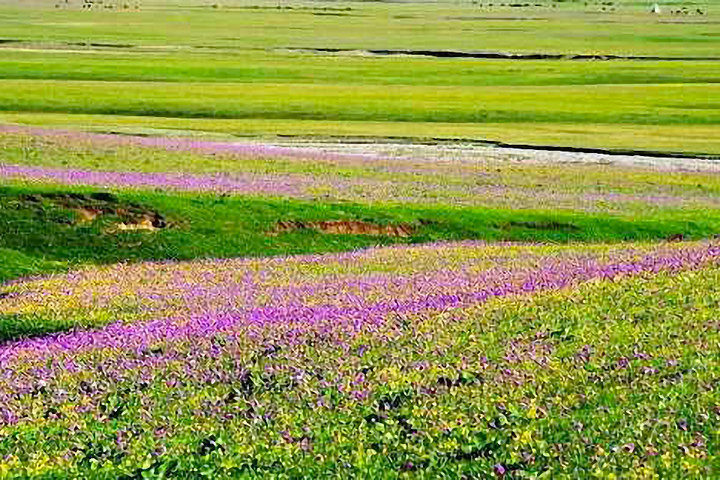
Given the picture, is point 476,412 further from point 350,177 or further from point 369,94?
point 369,94

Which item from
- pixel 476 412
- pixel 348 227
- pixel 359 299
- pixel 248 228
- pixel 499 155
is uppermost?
pixel 476 412

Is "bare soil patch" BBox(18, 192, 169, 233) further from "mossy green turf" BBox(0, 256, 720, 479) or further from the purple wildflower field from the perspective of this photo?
"mossy green turf" BBox(0, 256, 720, 479)

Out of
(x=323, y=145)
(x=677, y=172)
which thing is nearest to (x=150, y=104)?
(x=323, y=145)

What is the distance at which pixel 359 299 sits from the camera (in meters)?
17.8

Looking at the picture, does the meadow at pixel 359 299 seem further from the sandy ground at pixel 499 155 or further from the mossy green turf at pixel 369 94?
the mossy green turf at pixel 369 94

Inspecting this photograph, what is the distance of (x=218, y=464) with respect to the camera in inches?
393

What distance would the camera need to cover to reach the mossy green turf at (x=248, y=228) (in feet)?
106

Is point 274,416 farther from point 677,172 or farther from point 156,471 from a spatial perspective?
point 677,172

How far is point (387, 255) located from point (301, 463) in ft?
57.0

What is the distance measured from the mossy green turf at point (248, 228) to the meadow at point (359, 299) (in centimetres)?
10

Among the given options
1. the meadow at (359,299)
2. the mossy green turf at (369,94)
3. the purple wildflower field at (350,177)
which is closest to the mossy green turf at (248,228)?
the meadow at (359,299)

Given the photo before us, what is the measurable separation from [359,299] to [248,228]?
57.5ft

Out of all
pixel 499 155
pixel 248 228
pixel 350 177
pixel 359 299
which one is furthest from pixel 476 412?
pixel 499 155

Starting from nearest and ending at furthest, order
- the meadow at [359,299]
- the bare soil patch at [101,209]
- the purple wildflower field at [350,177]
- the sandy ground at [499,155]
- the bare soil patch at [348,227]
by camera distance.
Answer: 1. the meadow at [359,299]
2. the bare soil patch at [101,209]
3. the bare soil patch at [348,227]
4. the purple wildflower field at [350,177]
5. the sandy ground at [499,155]
